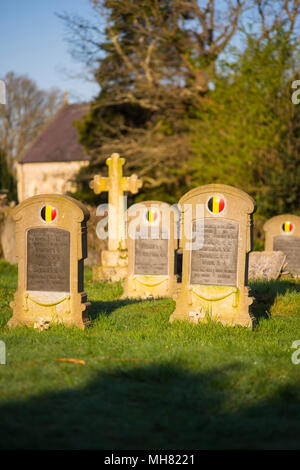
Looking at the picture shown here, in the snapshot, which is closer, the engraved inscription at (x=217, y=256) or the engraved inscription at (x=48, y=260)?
the engraved inscription at (x=48, y=260)

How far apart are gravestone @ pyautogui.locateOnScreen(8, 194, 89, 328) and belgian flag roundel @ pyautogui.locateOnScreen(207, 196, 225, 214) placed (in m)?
1.66

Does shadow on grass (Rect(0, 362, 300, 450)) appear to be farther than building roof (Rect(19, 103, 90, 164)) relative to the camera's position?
No

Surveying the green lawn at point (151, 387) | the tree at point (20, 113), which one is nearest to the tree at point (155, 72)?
the green lawn at point (151, 387)

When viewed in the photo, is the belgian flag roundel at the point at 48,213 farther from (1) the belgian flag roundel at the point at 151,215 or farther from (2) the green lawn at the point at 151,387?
(1) the belgian flag roundel at the point at 151,215

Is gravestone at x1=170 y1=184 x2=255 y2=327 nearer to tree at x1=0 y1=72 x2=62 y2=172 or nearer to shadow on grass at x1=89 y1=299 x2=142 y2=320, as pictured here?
shadow on grass at x1=89 y1=299 x2=142 y2=320

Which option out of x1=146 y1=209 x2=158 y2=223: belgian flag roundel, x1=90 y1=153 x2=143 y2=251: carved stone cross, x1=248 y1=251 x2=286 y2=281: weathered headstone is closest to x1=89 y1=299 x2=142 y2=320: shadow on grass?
x1=146 y1=209 x2=158 y2=223: belgian flag roundel

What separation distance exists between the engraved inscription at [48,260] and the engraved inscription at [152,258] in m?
3.09

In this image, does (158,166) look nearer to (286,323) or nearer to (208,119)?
(208,119)

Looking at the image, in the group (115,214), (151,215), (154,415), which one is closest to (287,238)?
(151,215)

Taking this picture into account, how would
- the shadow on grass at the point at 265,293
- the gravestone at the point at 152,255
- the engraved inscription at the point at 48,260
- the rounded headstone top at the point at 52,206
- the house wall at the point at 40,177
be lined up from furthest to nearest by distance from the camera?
the house wall at the point at 40,177 < the gravestone at the point at 152,255 < the shadow on grass at the point at 265,293 < the engraved inscription at the point at 48,260 < the rounded headstone top at the point at 52,206

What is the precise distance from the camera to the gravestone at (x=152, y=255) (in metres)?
9.70

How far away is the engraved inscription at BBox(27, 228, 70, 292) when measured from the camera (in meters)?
6.83

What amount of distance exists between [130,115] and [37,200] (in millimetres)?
16151
